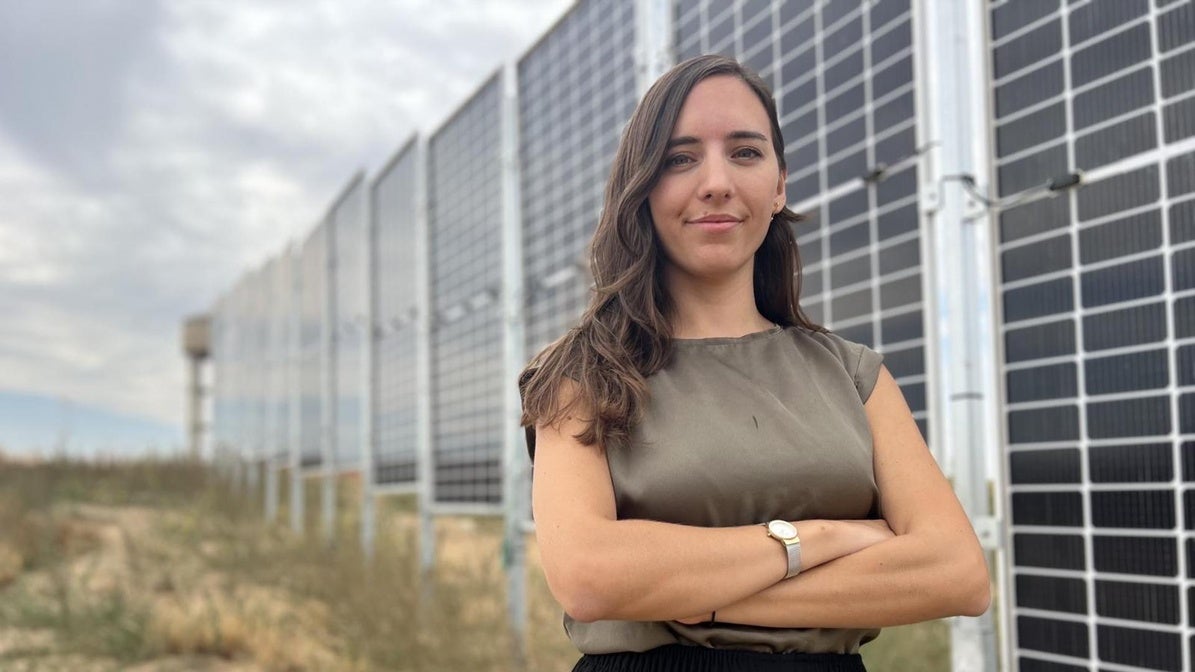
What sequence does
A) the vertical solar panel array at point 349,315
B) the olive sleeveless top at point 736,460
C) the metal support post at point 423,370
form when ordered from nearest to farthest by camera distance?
1. the olive sleeveless top at point 736,460
2. the metal support post at point 423,370
3. the vertical solar panel array at point 349,315

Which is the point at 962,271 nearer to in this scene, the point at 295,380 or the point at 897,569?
the point at 897,569

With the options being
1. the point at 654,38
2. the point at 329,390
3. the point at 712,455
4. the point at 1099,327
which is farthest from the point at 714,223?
the point at 329,390

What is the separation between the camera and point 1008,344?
362 centimetres

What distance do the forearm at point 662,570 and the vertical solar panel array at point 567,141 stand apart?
4267 mm

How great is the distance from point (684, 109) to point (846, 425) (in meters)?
0.70

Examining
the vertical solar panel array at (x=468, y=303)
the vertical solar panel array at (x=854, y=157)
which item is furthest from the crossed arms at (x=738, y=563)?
the vertical solar panel array at (x=468, y=303)

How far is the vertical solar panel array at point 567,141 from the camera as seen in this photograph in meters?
6.23

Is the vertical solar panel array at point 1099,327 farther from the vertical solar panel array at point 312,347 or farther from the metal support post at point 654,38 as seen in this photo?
the vertical solar panel array at point 312,347

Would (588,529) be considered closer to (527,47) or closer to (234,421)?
(527,47)

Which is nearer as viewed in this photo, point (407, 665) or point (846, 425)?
point (846, 425)

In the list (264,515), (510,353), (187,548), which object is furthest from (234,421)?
(510,353)

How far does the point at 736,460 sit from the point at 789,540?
18cm

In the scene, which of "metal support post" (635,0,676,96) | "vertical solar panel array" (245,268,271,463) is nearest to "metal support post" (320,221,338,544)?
"vertical solar panel array" (245,268,271,463)

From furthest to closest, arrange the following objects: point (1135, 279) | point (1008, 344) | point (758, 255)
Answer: point (1008, 344) → point (1135, 279) → point (758, 255)
